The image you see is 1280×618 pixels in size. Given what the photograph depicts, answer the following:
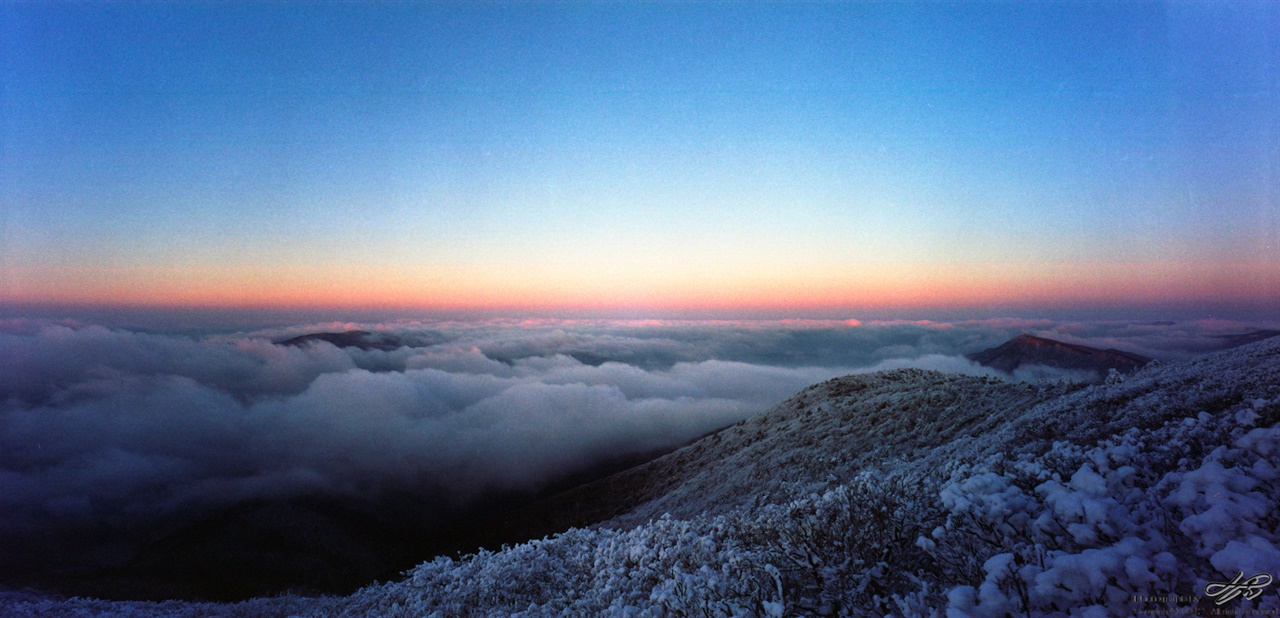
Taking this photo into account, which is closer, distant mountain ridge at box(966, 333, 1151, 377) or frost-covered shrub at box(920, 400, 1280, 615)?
frost-covered shrub at box(920, 400, 1280, 615)

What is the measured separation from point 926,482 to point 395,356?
5820 inches

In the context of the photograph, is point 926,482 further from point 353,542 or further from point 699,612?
point 353,542

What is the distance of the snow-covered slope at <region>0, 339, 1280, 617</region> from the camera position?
3262 millimetres

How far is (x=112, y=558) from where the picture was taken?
5981 cm

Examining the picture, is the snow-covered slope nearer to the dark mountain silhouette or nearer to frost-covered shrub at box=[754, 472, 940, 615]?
frost-covered shrub at box=[754, 472, 940, 615]

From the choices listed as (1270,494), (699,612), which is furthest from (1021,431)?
Result: (699,612)

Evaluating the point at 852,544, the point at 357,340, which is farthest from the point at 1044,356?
the point at 357,340

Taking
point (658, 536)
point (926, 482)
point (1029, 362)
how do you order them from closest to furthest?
point (926, 482) < point (658, 536) < point (1029, 362)

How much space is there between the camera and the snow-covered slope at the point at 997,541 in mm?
3262

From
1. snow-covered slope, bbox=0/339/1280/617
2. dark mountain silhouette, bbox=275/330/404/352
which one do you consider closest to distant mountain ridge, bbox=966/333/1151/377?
snow-covered slope, bbox=0/339/1280/617
